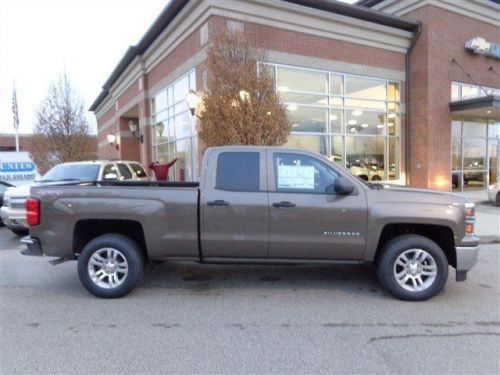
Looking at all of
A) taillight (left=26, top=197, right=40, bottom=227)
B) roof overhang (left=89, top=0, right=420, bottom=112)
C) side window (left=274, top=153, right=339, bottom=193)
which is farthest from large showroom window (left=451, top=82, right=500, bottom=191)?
taillight (left=26, top=197, right=40, bottom=227)

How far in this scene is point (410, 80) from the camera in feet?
50.6

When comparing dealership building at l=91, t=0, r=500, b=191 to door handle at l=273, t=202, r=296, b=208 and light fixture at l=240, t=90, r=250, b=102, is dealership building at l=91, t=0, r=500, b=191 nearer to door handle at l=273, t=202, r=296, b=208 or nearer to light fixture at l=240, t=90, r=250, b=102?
light fixture at l=240, t=90, r=250, b=102

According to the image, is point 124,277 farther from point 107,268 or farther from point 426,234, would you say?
point 426,234

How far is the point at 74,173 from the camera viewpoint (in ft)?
29.5

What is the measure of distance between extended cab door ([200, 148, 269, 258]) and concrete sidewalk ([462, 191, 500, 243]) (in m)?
5.94

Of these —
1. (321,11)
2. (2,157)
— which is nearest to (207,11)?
(321,11)

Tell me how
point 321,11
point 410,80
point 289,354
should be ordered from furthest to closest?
1. point 410,80
2. point 321,11
3. point 289,354

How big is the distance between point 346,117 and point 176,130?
23.9 ft

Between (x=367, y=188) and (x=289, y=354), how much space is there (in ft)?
7.57

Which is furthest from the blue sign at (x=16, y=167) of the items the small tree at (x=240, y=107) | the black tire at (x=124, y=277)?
the black tire at (x=124, y=277)

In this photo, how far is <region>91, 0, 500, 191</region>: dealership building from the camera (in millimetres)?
12602

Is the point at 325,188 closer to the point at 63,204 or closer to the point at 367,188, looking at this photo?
the point at 367,188

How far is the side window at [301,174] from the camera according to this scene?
4.54 m

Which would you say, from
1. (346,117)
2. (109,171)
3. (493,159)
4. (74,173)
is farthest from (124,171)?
(493,159)
